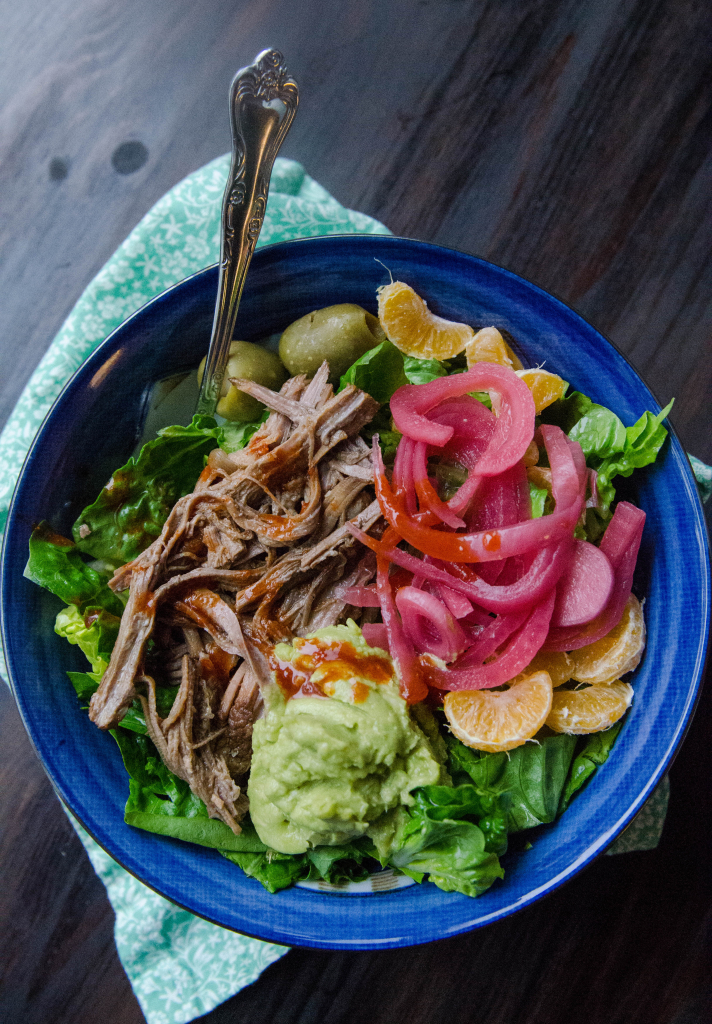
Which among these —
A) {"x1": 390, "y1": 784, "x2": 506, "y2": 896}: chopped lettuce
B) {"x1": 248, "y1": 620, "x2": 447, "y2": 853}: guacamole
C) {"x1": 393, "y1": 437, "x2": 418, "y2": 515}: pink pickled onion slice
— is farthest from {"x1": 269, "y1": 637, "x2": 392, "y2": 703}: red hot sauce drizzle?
{"x1": 393, "y1": 437, "x2": 418, "y2": 515}: pink pickled onion slice

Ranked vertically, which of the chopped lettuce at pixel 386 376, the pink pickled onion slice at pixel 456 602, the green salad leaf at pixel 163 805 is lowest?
the green salad leaf at pixel 163 805

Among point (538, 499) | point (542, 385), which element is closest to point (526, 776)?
point (538, 499)

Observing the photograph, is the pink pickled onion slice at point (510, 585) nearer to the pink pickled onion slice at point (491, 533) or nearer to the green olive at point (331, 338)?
the pink pickled onion slice at point (491, 533)

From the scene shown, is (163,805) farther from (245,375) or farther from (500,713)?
(245,375)

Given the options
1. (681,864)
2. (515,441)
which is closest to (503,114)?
(515,441)

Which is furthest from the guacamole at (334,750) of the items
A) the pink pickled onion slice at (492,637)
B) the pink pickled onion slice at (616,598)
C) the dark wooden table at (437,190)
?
the dark wooden table at (437,190)

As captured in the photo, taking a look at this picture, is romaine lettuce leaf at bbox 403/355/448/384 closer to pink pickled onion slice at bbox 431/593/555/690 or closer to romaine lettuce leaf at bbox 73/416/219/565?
romaine lettuce leaf at bbox 73/416/219/565
